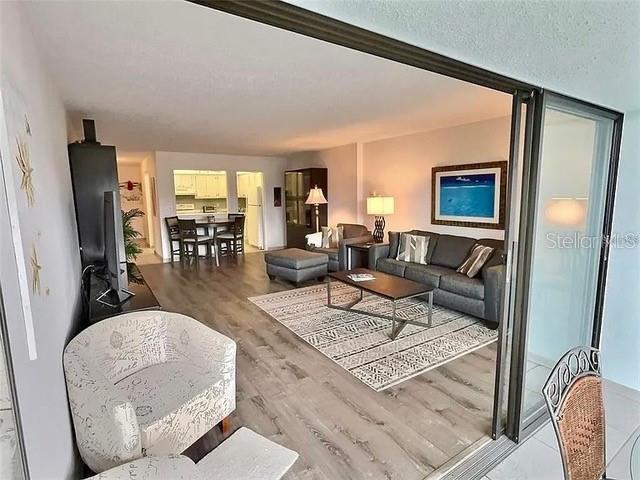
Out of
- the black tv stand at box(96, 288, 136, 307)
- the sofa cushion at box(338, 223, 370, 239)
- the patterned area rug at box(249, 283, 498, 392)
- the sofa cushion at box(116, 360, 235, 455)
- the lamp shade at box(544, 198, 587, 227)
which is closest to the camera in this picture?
the sofa cushion at box(116, 360, 235, 455)

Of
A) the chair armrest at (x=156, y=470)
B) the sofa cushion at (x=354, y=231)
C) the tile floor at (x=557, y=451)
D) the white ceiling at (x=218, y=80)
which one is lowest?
the tile floor at (x=557, y=451)

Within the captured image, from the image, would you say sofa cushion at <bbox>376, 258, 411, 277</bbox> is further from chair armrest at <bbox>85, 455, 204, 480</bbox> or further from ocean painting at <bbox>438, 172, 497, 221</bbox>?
chair armrest at <bbox>85, 455, 204, 480</bbox>

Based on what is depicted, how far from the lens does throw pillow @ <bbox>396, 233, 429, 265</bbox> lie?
4.83 meters

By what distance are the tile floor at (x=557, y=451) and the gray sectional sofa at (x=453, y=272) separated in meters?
1.04

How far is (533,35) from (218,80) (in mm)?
2199

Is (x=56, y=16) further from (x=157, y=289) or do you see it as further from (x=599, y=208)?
(x=157, y=289)

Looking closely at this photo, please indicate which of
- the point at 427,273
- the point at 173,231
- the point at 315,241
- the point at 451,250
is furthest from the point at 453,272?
the point at 173,231

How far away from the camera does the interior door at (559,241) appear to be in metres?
1.96

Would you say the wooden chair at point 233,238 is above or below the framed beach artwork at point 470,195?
below

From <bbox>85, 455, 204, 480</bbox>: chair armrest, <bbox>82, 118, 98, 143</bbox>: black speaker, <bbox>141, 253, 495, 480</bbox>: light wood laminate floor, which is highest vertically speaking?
<bbox>82, 118, 98, 143</bbox>: black speaker

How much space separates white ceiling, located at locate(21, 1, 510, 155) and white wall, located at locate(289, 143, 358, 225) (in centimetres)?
166

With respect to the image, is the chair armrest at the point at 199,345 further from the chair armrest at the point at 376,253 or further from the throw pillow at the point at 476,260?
the chair armrest at the point at 376,253

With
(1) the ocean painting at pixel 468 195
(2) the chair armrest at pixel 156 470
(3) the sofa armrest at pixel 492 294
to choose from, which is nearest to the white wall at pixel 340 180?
(1) the ocean painting at pixel 468 195

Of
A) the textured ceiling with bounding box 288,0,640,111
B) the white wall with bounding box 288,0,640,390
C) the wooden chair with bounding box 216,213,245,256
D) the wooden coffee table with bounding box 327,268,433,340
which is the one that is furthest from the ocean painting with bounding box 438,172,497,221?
the wooden chair with bounding box 216,213,245,256
